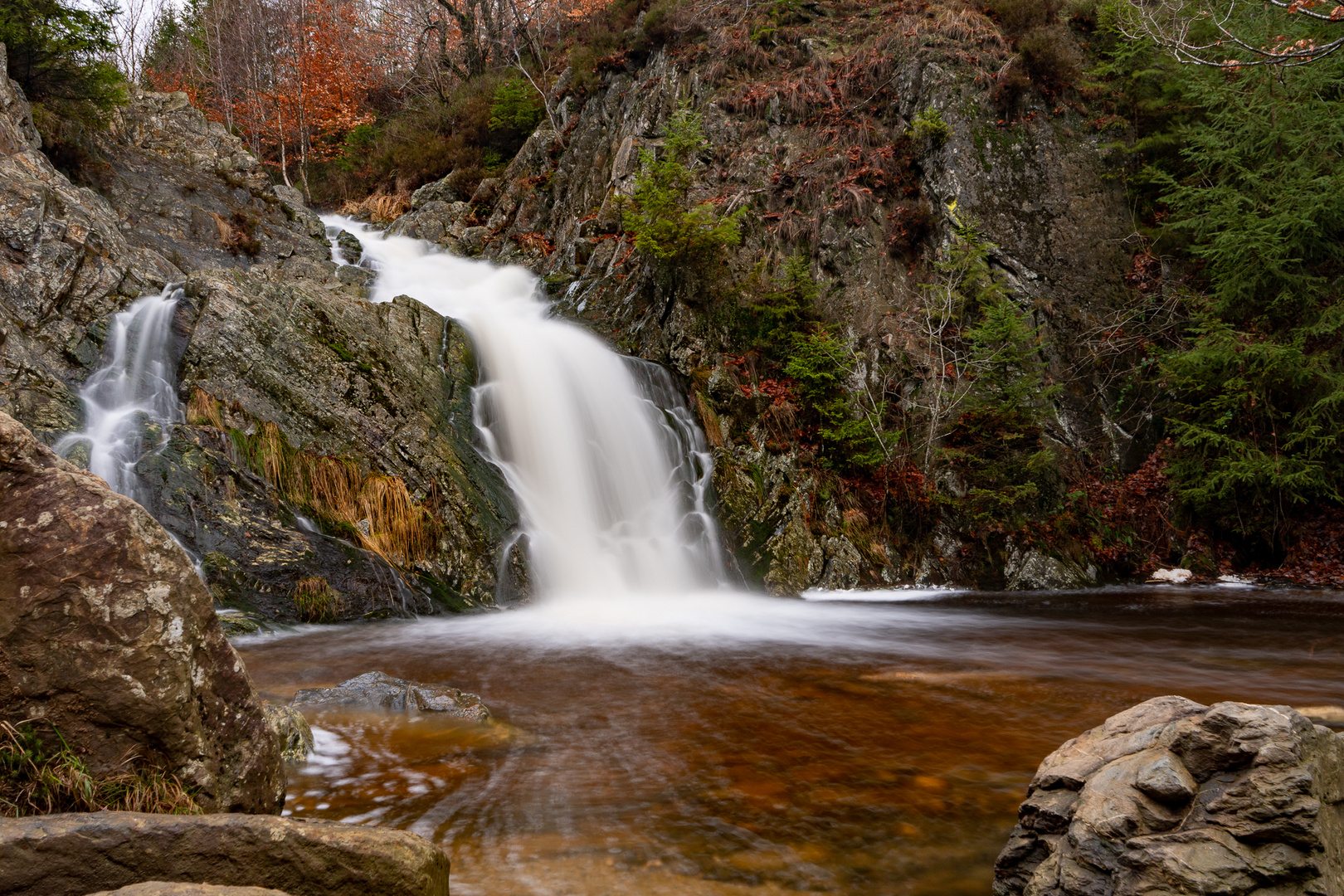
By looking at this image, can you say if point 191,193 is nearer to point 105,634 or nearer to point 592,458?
point 592,458

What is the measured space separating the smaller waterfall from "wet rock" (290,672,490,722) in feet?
12.3

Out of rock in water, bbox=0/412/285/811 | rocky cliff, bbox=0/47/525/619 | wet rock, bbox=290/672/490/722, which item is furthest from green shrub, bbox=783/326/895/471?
rock in water, bbox=0/412/285/811

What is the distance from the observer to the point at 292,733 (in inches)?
137

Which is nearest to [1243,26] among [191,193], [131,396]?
[131,396]

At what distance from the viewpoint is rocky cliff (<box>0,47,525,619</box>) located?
706cm

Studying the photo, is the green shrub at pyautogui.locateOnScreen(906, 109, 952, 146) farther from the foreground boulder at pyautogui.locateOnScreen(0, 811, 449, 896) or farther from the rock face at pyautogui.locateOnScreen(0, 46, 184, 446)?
the foreground boulder at pyautogui.locateOnScreen(0, 811, 449, 896)

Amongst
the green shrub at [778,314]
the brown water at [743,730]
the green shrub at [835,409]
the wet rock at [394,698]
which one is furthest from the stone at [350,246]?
the wet rock at [394,698]

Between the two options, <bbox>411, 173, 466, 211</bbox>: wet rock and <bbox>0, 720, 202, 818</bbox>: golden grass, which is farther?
<bbox>411, 173, 466, 211</bbox>: wet rock

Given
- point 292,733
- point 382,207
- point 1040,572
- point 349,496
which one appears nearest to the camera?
point 292,733

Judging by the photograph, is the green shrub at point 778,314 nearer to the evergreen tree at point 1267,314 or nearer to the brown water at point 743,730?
the brown water at point 743,730

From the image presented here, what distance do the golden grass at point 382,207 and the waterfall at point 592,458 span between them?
7.53 meters

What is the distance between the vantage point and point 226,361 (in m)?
8.23

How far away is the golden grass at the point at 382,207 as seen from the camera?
18562 mm

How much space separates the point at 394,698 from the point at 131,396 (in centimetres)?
579
